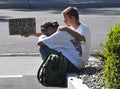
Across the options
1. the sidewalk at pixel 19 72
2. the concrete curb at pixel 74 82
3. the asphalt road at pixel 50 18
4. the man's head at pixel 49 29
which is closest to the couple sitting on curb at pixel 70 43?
the man's head at pixel 49 29

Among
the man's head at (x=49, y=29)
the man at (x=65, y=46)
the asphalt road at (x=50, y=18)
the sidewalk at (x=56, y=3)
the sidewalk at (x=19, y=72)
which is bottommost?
the sidewalk at (x=56, y=3)

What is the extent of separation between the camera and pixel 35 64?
10953 millimetres

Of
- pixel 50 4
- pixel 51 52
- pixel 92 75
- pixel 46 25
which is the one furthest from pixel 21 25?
pixel 50 4

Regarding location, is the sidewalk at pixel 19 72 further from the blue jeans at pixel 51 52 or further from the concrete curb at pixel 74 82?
the blue jeans at pixel 51 52

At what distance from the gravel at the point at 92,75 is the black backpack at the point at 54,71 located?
→ 12.0 inches

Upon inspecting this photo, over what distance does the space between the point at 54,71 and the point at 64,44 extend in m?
0.54

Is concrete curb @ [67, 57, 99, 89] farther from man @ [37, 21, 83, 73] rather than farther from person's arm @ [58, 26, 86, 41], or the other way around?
person's arm @ [58, 26, 86, 41]

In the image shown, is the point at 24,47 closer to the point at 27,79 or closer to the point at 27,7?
the point at 27,79

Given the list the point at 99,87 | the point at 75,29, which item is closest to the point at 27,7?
the point at 75,29

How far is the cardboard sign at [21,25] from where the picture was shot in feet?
31.2

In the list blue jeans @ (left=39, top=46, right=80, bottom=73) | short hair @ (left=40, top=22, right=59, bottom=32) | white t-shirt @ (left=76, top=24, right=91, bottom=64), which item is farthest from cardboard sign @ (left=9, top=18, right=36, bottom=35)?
white t-shirt @ (left=76, top=24, right=91, bottom=64)

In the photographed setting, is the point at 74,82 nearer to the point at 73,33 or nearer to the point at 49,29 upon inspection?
the point at 73,33

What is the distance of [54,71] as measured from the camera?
878 centimetres

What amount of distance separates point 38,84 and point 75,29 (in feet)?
3.63
